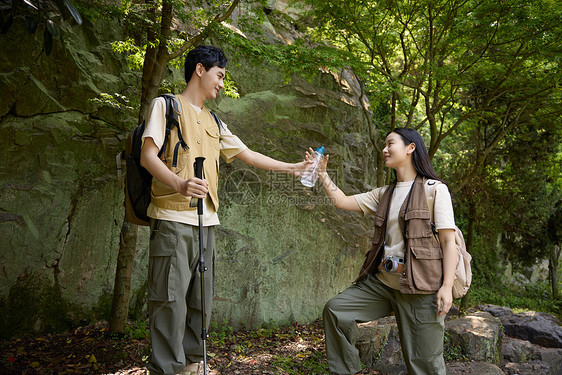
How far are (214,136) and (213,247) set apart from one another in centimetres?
84

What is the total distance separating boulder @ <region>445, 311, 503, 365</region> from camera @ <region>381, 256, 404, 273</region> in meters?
2.70

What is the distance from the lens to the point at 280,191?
6.71 m

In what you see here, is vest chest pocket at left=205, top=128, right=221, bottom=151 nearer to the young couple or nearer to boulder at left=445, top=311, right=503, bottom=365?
the young couple

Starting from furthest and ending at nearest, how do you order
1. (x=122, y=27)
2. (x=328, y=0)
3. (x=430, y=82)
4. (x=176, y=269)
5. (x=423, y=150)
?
1. (x=430, y=82)
2. (x=328, y=0)
3. (x=122, y=27)
4. (x=423, y=150)
5. (x=176, y=269)

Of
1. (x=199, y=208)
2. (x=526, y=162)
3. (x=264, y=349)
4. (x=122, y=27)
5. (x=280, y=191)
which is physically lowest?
(x=264, y=349)

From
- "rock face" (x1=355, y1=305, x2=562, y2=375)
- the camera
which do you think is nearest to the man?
the camera

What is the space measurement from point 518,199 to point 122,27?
40.7 ft

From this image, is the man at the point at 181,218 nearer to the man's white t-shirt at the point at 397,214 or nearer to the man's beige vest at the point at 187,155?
the man's beige vest at the point at 187,155

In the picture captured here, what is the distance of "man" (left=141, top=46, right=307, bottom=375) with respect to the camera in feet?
8.58

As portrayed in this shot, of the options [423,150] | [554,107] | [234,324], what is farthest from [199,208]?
[554,107]

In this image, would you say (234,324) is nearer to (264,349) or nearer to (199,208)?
(264,349)

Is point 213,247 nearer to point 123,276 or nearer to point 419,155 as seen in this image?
point 419,155

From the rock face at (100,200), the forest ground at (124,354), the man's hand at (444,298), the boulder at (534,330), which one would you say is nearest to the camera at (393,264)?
the man's hand at (444,298)

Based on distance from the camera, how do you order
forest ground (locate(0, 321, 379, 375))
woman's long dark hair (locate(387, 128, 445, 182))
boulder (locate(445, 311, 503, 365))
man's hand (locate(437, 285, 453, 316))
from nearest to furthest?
1. man's hand (locate(437, 285, 453, 316))
2. woman's long dark hair (locate(387, 128, 445, 182))
3. forest ground (locate(0, 321, 379, 375))
4. boulder (locate(445, 311, 503, 365))
